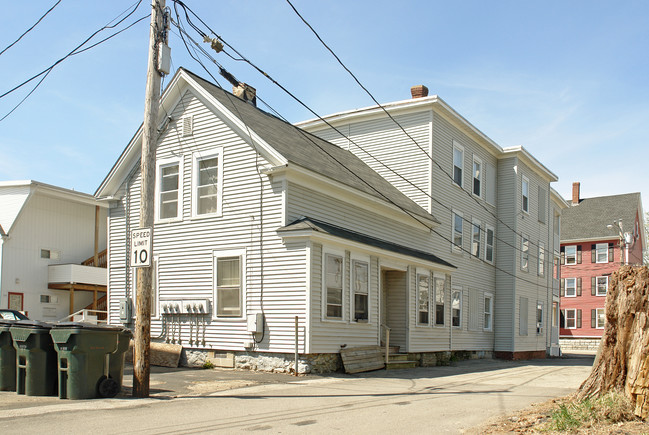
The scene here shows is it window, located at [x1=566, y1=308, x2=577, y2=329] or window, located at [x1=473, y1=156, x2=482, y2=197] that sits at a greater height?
window, located at [x1=473, y1=156, x2=482, y2=197]

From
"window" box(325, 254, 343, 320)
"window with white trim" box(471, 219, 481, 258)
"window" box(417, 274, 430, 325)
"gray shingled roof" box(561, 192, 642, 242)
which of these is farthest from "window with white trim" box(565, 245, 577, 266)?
"window" box(325, 254, 343, 320)

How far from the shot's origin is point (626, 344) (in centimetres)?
873

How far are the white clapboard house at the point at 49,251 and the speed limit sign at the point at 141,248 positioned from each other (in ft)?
45.6

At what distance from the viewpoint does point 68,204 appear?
28.9 metres

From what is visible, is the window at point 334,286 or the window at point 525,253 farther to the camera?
the window at point 525,253

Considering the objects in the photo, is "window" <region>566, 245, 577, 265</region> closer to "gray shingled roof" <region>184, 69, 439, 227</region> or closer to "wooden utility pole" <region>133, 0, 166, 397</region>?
"gray shingled roof" <region>184, 69, 439, 227</region>

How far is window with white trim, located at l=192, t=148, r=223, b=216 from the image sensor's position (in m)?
17.6

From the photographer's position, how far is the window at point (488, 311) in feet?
90.8

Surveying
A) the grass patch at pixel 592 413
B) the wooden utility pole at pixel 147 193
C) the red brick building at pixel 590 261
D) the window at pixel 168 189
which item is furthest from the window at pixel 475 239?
the red brick building at pixel 590 261

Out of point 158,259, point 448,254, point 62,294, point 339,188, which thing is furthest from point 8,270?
point 448,254

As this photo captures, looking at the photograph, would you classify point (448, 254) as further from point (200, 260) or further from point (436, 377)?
point (200, 260)

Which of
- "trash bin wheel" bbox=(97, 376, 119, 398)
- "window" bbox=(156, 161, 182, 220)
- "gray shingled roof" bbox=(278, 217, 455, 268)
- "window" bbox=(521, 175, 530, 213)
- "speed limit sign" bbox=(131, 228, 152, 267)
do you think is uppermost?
"window" bbox=(521, 175, 530, 213)

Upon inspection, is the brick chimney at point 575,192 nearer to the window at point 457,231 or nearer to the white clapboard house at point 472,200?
the white clapboard house at point 472,200

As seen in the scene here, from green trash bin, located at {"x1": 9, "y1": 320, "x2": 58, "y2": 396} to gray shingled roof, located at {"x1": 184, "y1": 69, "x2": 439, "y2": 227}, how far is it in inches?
284
